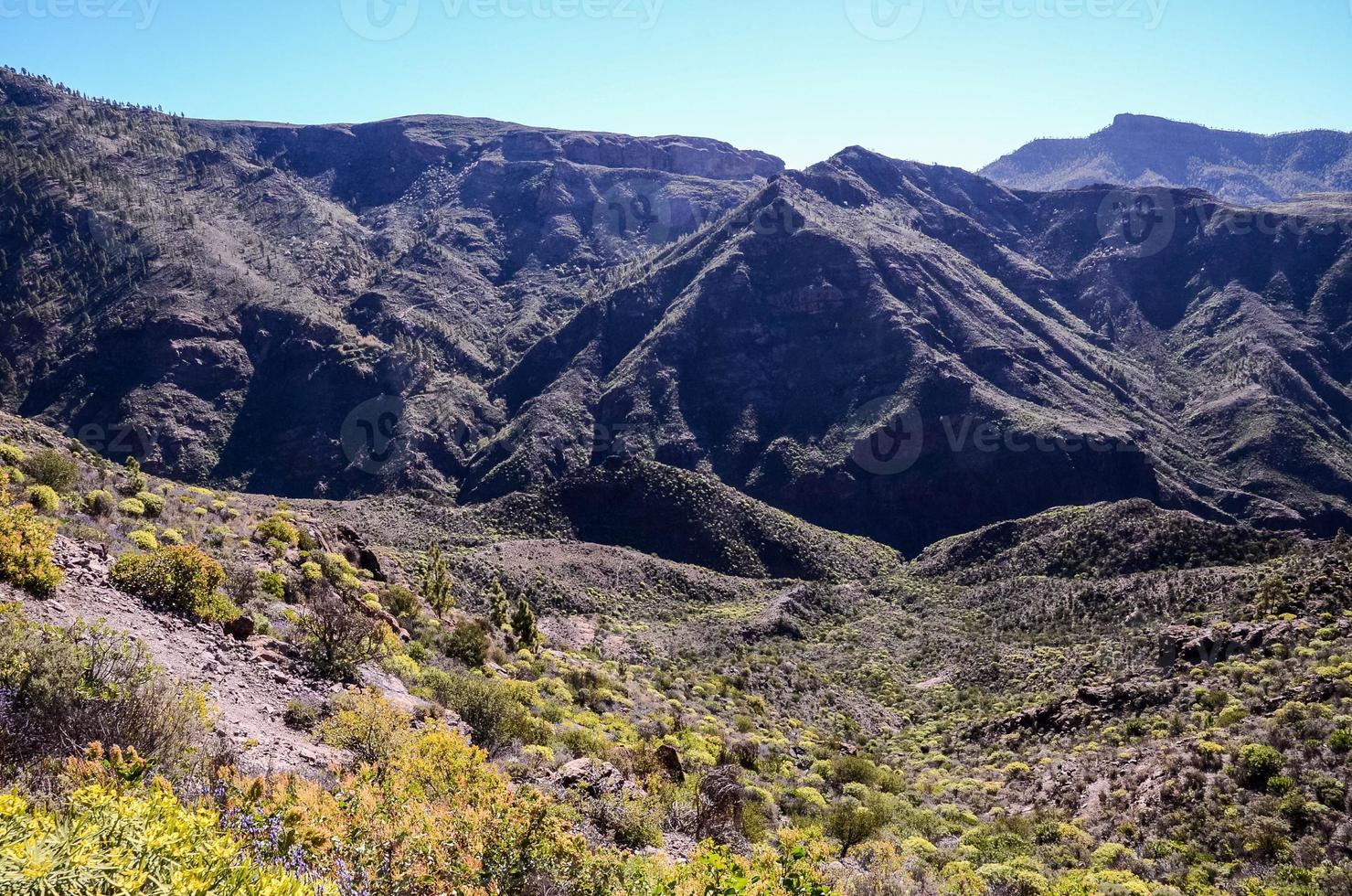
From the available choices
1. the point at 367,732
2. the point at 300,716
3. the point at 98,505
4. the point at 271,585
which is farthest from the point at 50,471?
the point at 367,732

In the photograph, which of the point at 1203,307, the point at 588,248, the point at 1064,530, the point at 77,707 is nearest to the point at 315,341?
the point at 588,248

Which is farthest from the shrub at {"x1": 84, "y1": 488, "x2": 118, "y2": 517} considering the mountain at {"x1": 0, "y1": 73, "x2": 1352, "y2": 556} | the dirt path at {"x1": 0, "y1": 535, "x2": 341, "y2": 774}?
the mountain at {"x1": 0, "y1": 73, "x2": 1352, "y2": 556}

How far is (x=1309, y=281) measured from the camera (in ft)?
327

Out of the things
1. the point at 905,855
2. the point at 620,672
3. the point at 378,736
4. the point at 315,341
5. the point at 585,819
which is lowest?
the point at 620,672

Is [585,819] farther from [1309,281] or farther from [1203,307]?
[1309,281]

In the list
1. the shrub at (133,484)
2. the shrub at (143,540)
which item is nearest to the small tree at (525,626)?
the shrub at (133,484)

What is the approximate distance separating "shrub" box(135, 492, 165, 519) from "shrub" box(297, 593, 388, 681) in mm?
6011

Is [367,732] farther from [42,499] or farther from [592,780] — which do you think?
[42,499]

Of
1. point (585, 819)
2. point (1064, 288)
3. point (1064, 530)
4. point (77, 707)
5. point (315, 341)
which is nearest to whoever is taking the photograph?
point (77, 707)

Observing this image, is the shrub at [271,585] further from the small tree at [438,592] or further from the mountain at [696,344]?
the mountain at [696,344]

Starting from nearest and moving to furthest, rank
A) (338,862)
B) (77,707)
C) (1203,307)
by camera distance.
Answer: (338,862) < (77,707) < (1203,307)

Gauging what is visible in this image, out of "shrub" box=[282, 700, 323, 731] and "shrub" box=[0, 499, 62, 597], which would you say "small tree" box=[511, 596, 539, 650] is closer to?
"shrub" box=[282, 700, 323, 731]

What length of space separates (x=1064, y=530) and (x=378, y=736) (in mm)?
48985

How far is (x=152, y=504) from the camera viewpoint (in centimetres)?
1563
